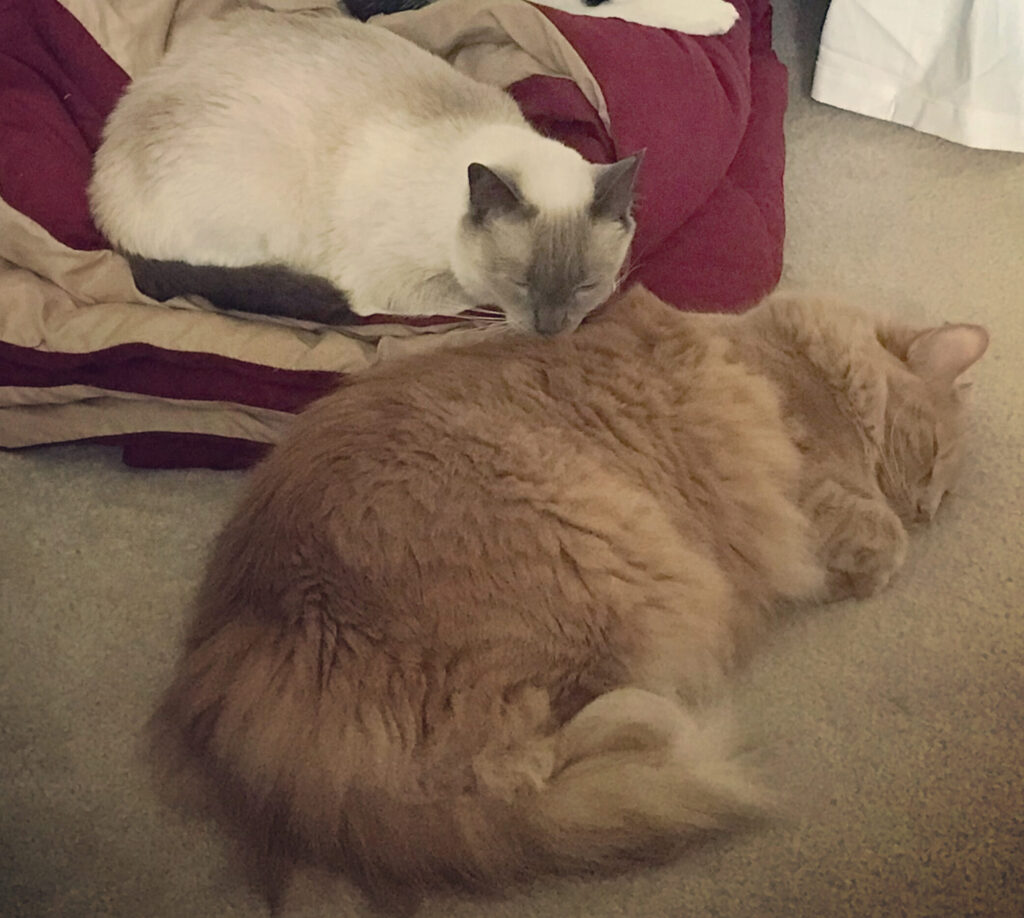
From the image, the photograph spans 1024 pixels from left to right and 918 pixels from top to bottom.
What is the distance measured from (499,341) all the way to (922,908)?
0.96 meters

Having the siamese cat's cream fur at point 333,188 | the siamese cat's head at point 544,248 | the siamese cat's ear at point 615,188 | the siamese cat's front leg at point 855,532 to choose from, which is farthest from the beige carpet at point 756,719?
the siamese cat's ear at point 615,188

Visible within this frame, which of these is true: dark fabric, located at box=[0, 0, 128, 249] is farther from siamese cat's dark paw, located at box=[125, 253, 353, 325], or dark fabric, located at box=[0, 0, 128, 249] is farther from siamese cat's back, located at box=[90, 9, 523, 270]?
siamese cat's dark paw, located at box=[125, 253, 353, 325]

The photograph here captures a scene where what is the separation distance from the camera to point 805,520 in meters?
1.31

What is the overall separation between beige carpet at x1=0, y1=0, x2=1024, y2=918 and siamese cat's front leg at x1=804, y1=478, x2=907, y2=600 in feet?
0.31

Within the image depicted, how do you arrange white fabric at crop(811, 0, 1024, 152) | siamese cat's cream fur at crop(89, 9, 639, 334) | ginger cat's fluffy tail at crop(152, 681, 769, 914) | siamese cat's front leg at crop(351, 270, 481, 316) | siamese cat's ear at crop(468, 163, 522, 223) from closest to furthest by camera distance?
ginger cat's fluffy tail at crop(152, 681, 769, 914) < siamese cat's ear at crop(468, 163, 522, 223) < siamese cat's cream fur at crop(89, 9, 639, 334) < siamese cat's front leg at crop(351, 270, 481, 316) < white fabric at crop(811, 0, 1024, 152)

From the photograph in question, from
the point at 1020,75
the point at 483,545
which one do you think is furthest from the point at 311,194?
the point at 1020,75

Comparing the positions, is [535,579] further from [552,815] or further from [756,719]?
[756,719]

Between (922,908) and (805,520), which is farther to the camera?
(805,520)

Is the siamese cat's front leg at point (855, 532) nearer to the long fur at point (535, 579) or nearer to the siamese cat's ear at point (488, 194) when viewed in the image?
the long fur at point (535, 579)

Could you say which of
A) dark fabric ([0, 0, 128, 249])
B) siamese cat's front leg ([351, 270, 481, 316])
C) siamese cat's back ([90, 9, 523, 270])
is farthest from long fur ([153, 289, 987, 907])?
dark fabric ([0, 0, 128, 249])

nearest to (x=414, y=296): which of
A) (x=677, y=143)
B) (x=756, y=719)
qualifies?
(x=677, y=143)

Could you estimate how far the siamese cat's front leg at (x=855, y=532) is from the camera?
4.29 feet

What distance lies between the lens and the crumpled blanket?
144cm

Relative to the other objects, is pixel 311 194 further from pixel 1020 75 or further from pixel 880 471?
pixel 1020 75
